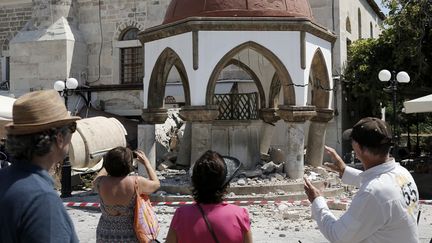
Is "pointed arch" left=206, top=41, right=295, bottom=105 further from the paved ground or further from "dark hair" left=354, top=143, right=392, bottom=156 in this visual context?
"dark hair" left=354, top=143, right=392, bottom=156

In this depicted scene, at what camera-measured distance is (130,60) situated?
20266 millimetres

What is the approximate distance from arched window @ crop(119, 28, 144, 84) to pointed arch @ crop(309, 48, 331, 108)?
9944 millimetres

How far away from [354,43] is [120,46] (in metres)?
9.13

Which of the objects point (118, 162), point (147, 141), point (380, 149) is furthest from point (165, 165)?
point (380, 149)

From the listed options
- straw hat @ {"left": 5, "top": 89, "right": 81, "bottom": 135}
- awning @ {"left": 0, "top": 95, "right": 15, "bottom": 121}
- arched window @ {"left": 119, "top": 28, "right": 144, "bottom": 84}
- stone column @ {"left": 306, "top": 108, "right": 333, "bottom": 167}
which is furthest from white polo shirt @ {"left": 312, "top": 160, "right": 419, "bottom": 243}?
arched window @ {"left": 119, "top": 28, "right": 144, "bottom": 84}

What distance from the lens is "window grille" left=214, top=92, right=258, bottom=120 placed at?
11328 mm

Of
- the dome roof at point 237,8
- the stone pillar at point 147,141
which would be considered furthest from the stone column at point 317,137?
the stone pillar at point 147,141

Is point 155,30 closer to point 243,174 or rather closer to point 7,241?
point 243,174

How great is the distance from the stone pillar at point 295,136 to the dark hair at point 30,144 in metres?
8.03

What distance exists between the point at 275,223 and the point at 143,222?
13.5 feet

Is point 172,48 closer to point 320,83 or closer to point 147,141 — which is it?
point 147,141

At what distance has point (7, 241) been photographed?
1768 mm

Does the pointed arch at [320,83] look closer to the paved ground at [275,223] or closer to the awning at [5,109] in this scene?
the paved ground at [275,223]

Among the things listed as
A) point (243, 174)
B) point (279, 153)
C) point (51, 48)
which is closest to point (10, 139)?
point (243, 174)
